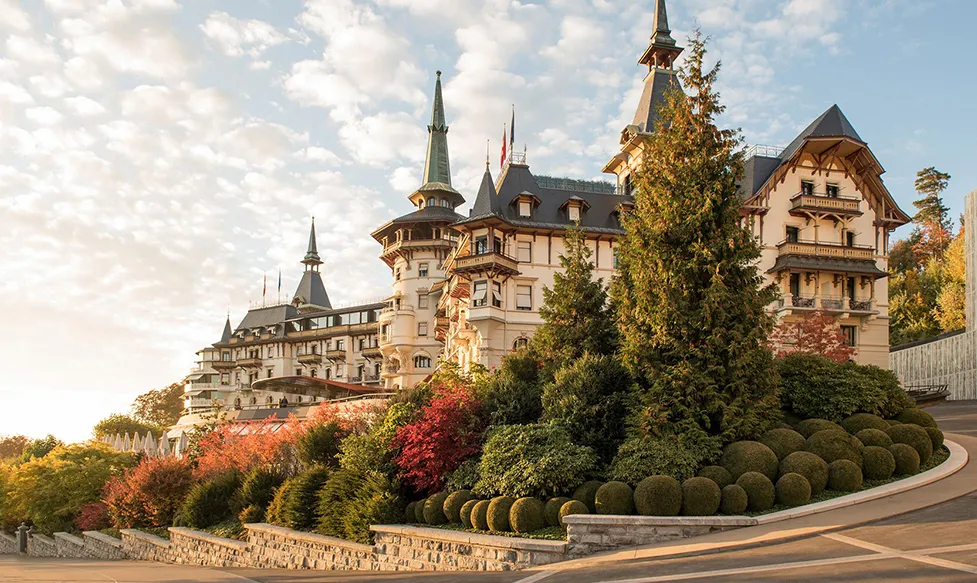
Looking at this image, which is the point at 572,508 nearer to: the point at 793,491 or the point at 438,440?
the point at 793,491

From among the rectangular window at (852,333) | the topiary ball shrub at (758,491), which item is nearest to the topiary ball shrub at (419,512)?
the topiary ball shrub at (758,491)

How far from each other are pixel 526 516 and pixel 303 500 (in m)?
9.78

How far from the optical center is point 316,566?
23484mm

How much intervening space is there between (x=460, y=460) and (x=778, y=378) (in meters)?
9.50

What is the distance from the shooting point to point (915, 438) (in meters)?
22.0

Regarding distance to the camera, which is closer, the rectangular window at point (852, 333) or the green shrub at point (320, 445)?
the green shrub at point (320, 445)

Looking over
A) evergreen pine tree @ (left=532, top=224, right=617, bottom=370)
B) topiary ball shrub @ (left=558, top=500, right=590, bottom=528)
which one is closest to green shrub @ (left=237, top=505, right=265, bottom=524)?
evergreen pine tree @ (left=532, top=224, right=617, bottom=370)

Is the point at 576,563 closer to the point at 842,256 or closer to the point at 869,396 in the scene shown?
the point at 869,396

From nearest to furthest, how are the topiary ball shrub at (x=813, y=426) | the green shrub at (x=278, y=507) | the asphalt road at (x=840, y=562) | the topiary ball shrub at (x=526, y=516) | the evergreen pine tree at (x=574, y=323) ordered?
the asphalt road at (x=840, y=562) < the topiary ball shrub at (x=526, y=516) < the topiary ball shrub at (x=813, y=426) < the evergreen pine tree at (x=574, y=323) < the green shrub at (x=278, y=507)

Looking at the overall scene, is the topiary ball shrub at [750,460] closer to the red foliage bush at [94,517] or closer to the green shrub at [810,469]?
the green shrub at [810,469]

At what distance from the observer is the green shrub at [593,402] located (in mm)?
22234

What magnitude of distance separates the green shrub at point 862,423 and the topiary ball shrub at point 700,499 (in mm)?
6485

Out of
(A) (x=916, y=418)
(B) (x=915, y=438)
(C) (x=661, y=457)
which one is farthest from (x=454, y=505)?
(A) (x=916, y=418)

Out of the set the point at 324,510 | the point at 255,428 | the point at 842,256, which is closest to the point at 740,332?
the point at 324,510
